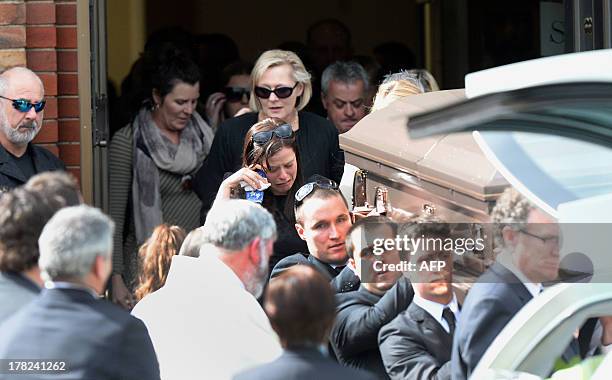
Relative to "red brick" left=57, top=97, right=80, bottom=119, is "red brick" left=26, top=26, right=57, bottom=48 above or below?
above

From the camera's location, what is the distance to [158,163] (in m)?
6.54

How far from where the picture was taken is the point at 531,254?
12.3 feet

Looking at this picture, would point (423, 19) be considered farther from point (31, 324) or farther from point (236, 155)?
point (31, 324)

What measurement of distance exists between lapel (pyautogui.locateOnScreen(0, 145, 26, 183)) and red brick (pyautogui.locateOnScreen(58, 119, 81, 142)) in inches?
32.3

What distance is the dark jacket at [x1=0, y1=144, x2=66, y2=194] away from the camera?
223 inches

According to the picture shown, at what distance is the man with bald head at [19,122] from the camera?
571cm

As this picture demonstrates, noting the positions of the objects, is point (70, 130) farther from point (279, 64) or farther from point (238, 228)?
point (238, 228)

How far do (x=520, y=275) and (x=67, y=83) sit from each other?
341 centimetres

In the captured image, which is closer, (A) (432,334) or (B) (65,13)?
(A) (432,334)

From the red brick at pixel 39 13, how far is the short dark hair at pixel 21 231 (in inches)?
100

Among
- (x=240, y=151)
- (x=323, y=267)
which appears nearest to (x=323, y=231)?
(x=323, y=267)

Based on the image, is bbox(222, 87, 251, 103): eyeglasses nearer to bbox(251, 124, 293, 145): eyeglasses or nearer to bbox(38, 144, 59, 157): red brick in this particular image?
bbox(38, 144, 59, 157): red brick

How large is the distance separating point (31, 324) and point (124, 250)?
291cm

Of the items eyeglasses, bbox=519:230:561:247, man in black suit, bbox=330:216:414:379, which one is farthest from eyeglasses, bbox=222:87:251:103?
eyeglasses, bbox=519:230:561:247
